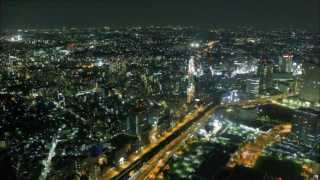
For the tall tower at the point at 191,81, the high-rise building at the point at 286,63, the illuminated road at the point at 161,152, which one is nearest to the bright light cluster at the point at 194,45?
the tall tower at the point at 191,81

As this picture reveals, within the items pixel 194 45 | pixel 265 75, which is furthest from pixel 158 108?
pixel 194 45

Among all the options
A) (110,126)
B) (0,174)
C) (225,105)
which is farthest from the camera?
(225,105)

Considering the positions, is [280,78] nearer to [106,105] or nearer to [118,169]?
[106,105]

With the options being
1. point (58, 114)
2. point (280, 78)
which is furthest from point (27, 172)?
point (280, 78)

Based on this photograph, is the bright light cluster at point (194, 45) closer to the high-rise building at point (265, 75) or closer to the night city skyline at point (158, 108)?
the night city skyline at point (158, 108)

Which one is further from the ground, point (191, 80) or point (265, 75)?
point (265, 75)

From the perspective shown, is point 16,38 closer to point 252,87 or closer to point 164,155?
point 252,87
